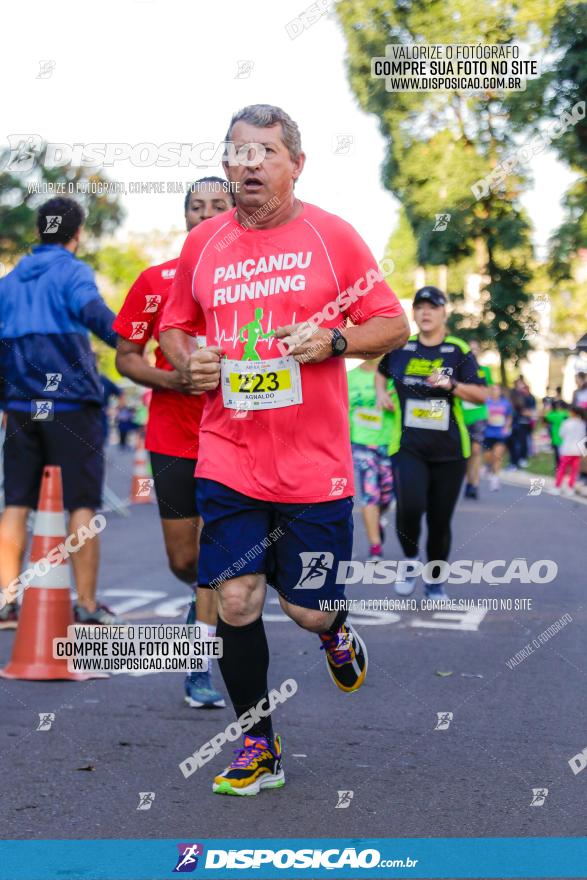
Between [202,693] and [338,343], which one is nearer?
[338,343]

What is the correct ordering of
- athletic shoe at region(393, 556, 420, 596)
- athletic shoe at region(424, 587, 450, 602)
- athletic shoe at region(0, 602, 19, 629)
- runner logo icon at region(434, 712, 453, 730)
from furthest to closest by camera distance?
athletic shoe at region(393, 556, 420, 596), athletic shoe at region(424, 587, 450, 602), athletic shoe at region(0, 602, 19, 629), runner logo icon at region(434, 712, 453, 730)

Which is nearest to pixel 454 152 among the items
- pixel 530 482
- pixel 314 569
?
pixel 530 482

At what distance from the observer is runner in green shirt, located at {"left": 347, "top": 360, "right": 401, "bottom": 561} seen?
10.9 meters

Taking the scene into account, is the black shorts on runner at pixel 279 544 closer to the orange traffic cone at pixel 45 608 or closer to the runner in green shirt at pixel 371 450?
the orange traffic cone at pixel 45 608

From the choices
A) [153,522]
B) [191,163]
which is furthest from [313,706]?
[153,522]

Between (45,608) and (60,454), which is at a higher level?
(60,454)

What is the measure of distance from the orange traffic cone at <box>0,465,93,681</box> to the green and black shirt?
2.88 m

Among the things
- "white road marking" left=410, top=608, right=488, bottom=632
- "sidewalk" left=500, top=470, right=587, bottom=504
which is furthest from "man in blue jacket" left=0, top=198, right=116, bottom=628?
"sidewalk" left=500, top=470, right=587, bottom=504

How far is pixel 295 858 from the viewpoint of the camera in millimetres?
3512

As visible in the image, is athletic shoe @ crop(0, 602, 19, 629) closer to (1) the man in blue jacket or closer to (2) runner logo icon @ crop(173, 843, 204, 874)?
(1) the man in blue jacket

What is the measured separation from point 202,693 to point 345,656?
3.28 ft

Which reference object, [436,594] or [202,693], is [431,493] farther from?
[202,693]

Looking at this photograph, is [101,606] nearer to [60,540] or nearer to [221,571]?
[60,540]

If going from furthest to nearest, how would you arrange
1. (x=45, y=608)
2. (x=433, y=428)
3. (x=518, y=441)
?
(x=518, y=441)
(x=433, y=428)
(x=45, y=608)
